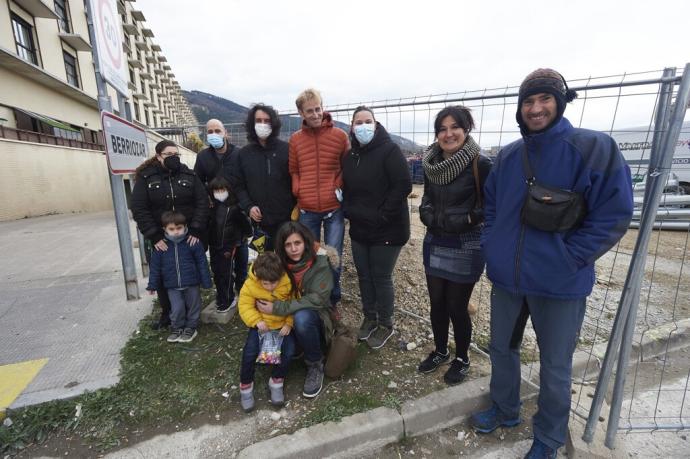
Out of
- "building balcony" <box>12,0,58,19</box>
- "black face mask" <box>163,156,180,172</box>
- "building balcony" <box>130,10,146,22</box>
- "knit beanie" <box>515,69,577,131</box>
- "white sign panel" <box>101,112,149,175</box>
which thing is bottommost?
"black face mask" <box>163,156,180,172</box>

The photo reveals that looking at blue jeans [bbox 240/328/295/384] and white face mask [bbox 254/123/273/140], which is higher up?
white face mask [bbox 254/123/273/140]

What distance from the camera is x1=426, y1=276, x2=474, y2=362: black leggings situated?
2.30m

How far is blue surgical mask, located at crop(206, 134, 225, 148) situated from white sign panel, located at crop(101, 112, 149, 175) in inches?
39.7

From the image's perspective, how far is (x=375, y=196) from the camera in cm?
262

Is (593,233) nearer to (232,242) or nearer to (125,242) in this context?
(232,242)

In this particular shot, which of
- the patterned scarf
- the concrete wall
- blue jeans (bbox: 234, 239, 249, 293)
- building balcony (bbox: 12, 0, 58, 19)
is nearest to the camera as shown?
the patterned scarf

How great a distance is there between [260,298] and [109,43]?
352 cm

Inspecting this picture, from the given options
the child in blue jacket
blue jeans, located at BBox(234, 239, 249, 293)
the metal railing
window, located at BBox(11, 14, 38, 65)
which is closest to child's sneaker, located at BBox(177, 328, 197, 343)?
the child in blue jacket

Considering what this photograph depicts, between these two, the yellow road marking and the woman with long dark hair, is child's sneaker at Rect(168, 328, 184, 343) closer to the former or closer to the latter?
the yellow road marking

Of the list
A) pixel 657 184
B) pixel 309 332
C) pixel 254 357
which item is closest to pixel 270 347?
pixel 254 357

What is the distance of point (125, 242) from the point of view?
3855mm

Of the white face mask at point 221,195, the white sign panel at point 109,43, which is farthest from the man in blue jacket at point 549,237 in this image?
the white sign panel at point 109,43

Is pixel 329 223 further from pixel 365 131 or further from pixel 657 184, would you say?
pixel 657 184

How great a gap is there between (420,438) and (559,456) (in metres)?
0.81
